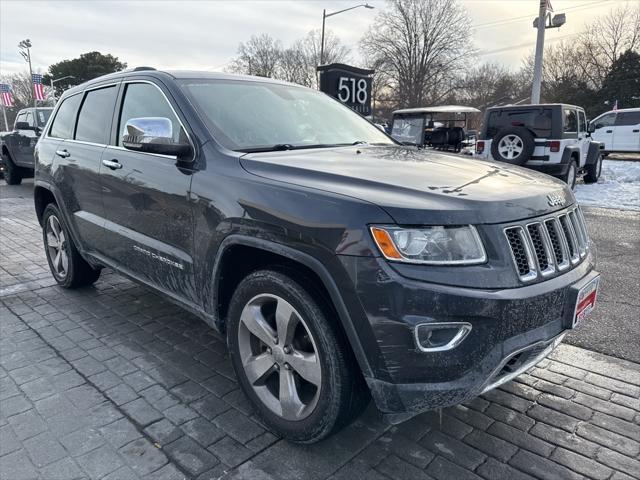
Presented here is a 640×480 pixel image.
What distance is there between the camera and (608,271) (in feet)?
17.3

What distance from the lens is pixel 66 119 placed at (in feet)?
14.7

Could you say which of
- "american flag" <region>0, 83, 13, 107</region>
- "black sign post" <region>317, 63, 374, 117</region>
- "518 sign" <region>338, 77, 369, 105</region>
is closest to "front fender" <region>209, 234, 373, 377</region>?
"black sign post" <region>317, 63, 374, 117</region>

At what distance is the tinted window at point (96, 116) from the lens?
3.72 m

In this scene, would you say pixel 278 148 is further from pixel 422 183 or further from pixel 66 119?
pixel 66 119

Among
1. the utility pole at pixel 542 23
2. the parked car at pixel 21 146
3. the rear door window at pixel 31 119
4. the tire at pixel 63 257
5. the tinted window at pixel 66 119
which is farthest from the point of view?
the utility pole at pixel 542 23

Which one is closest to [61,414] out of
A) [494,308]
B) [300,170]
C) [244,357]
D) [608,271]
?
[244,357]

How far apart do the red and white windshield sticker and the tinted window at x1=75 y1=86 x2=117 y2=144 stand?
335 cm

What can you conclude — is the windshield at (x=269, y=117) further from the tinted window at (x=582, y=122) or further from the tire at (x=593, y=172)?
the tire at (x=593, y=172)

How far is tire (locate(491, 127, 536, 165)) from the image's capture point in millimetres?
11000

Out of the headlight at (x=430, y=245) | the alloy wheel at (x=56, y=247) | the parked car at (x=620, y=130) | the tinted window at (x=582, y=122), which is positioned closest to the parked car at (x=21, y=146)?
the alloy wheel at (x=56, y=247)

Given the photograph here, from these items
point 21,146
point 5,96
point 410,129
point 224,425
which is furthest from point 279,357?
point 5,96

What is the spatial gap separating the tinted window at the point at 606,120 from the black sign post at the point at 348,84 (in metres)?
16.9

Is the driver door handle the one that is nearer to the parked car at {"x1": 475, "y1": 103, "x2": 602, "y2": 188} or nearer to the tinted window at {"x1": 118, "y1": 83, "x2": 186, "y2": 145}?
the tinted window at {"x1": 118, "y1": 83, "x2": 186, "y2": 145}

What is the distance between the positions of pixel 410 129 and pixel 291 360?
15373mm
